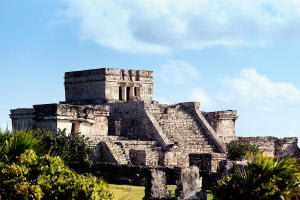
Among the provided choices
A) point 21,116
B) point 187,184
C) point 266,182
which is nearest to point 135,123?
point 21,116

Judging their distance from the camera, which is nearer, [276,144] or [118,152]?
[118,152]

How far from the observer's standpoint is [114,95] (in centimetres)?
3103

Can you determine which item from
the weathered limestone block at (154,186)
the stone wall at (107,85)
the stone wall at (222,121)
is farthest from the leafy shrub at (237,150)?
the weathered limestone block at (154,186)

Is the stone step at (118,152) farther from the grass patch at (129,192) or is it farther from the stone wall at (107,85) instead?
the stone wall at (107,85)

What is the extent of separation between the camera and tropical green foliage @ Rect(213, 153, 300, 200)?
8.98m

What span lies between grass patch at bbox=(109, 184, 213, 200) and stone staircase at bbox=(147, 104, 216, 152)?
7.09m

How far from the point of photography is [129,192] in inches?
648

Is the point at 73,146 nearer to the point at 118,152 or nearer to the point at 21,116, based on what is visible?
the point at 118,152

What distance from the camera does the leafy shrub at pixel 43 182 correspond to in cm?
946

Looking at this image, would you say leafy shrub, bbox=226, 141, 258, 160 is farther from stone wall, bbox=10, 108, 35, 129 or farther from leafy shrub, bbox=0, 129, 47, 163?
leafy shrub, bbox=0, 129, 47, 163

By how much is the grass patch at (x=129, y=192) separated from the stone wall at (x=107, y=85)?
1323cm

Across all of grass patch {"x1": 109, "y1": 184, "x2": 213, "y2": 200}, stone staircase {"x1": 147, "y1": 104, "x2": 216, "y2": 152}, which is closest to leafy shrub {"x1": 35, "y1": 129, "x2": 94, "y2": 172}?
grass patch {"x1": 109, "y1": 184, "x2": 213, "y2": 200}

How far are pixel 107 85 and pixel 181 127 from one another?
625 cm

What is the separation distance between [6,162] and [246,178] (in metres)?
4.98
